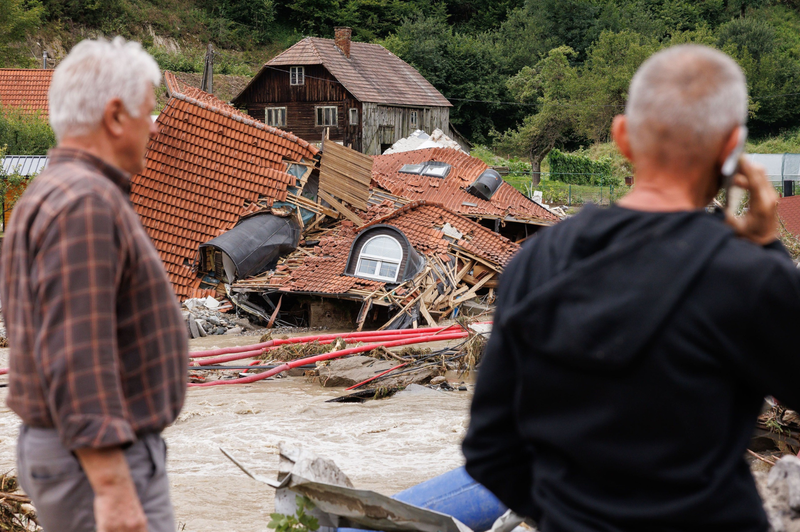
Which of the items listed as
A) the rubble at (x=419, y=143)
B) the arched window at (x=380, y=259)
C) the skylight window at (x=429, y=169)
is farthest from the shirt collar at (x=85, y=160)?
the rubble at (x=419, y=143)

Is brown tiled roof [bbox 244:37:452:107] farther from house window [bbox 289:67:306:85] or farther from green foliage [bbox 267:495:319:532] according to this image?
green foliage [bbox 267:495:319:532]

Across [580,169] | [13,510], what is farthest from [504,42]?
[13,510]

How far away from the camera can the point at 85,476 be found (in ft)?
7.32

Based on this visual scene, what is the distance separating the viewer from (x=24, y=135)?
34.8 metres

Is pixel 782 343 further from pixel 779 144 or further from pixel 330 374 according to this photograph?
pixel 779 144

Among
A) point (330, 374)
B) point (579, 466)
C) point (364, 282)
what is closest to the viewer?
point (579, 466)

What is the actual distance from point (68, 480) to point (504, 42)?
3058 inches

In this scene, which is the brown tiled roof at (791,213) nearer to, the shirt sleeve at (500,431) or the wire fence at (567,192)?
the wire fence at (567,192)

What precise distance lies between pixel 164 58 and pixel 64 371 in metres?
59.6

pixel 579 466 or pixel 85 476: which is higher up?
pixel 579 466

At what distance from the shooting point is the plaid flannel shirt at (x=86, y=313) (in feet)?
6.95

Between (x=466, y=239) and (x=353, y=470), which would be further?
(x=466, y=239)

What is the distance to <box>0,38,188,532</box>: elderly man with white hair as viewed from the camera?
6.96 ft

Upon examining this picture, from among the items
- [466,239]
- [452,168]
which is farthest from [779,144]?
[466,239]
